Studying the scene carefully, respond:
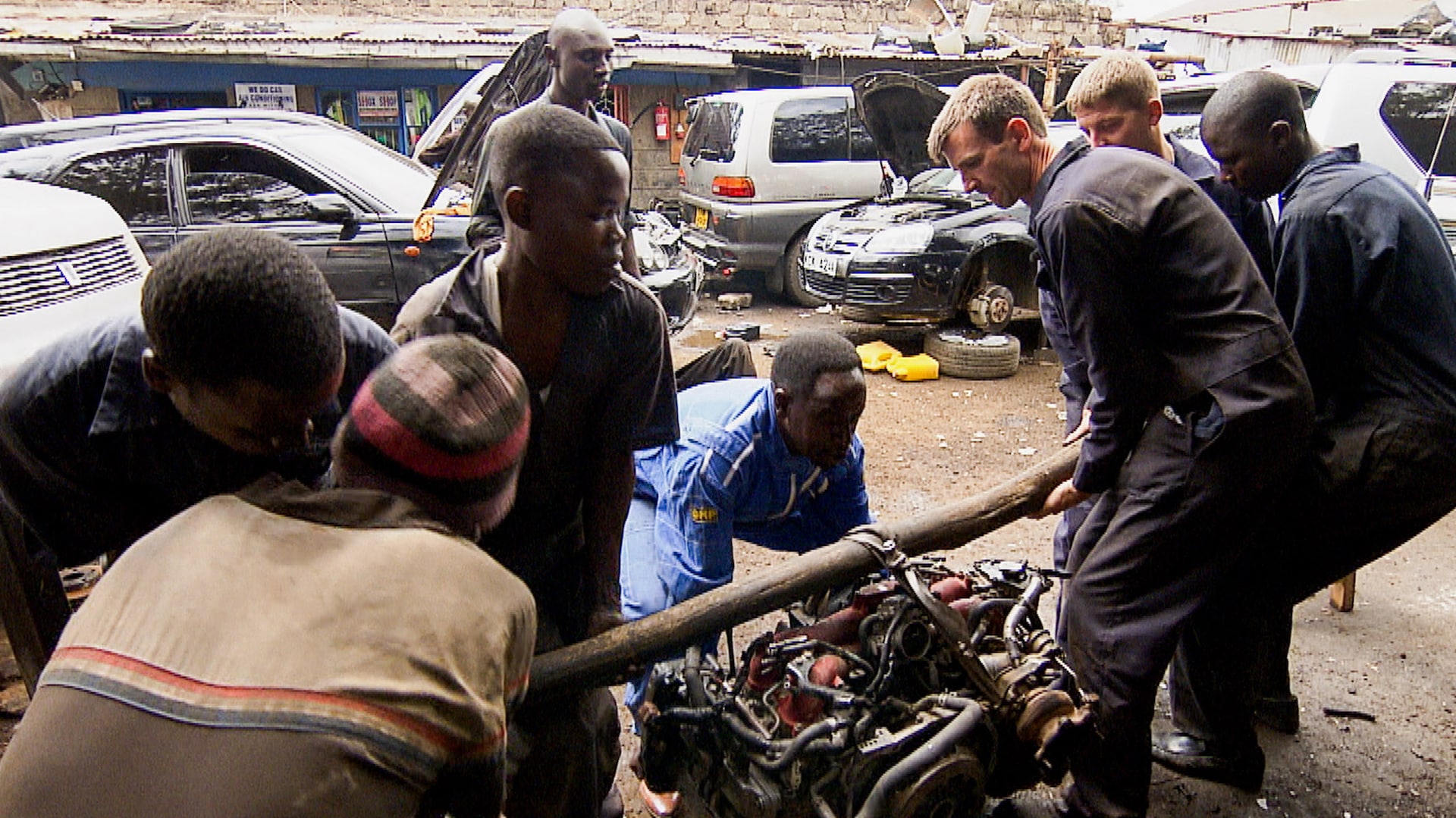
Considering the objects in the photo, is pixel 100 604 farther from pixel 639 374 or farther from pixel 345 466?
pixel 639 374

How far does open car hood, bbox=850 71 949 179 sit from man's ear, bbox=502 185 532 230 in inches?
252

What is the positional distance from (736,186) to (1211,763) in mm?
7591

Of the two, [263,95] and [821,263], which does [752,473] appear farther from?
[263,95]

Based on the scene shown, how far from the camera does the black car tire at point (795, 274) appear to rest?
10.0 m

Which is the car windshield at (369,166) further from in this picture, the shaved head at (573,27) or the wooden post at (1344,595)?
the wooden post at (1344,595)

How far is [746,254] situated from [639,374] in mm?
7766

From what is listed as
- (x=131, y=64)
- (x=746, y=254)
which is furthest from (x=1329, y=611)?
(x=131, y=64)

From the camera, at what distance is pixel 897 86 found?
8.22m

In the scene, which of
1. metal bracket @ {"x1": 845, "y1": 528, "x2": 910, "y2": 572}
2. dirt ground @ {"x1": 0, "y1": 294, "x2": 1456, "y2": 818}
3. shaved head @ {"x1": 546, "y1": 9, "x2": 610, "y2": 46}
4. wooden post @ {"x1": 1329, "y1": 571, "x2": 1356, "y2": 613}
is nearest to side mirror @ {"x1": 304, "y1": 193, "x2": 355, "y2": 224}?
shaved head @ {"x1": 546, "y1": 9, "x2": 610, "y2": 46}

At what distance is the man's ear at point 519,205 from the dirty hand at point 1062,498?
5.56ft

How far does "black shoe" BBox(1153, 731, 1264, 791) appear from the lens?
9.57 feet

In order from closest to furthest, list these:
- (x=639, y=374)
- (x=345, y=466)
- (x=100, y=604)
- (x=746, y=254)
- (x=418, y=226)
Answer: (x=100, y=604)
(x=345, y=466)
(x=639, y=374)
(x=418, y=226)
(x=746, y=254)

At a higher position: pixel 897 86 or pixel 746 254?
pixel 897 86

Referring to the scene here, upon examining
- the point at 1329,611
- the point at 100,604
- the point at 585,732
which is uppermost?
the point at 100,604
